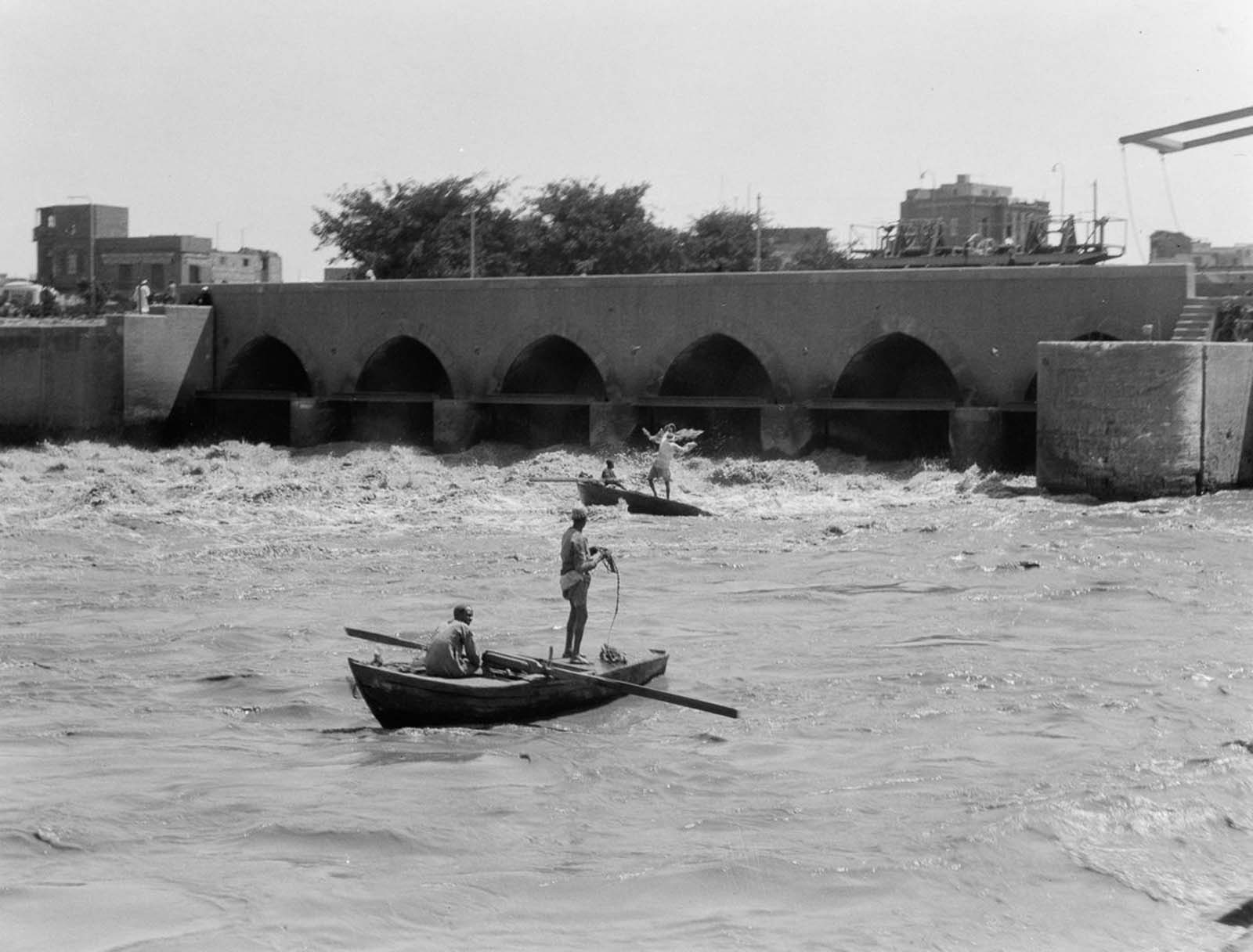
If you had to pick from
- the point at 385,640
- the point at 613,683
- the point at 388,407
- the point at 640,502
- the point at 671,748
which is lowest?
the point at 671,748

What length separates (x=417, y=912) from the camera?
9.70m

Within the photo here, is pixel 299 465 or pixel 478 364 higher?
pixel 478 364

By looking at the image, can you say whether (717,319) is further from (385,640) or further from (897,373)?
(385,640)

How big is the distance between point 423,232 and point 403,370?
14.4m

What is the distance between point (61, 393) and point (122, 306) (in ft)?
37.9

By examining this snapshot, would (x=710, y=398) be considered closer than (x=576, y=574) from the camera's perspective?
No

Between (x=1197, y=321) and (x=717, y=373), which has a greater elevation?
(x=1197, y=321)

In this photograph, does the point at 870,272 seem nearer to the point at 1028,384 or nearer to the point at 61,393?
→ the point at 1028,384

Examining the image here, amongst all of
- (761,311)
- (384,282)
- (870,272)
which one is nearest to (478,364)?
(384,282)

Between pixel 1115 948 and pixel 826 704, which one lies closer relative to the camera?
pixel 1115 948

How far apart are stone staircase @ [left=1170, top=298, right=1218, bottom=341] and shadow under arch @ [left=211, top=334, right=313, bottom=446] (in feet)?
60.9

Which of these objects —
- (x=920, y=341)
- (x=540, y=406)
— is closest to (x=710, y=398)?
(x=540, y=406)

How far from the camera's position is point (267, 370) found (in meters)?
39.1

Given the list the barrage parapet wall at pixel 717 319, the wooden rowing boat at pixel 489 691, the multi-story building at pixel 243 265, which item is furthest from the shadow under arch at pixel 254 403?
the multi-story building at pixel 243 265
